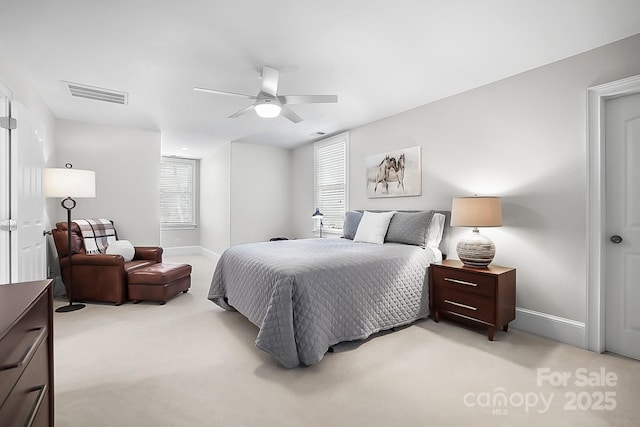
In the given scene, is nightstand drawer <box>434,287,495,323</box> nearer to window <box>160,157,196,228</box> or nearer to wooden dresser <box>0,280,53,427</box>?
wooden dresser <box>0,280,53,427</box>

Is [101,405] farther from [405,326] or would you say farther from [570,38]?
[570,38]

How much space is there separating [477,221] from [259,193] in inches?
168

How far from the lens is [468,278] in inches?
111

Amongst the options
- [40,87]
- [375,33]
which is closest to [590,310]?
[375,33]

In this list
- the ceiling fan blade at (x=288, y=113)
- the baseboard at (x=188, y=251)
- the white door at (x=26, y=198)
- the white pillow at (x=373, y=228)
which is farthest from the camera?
the baseboard at (x=188, y=251)

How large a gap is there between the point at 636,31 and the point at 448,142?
5.25 ft

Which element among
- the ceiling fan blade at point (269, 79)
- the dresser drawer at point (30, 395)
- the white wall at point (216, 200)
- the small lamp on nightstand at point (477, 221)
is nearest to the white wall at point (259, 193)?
the white wall at point (216, 200)

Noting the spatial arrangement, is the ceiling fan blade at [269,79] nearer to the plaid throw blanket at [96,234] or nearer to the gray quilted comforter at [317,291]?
the gray quilted comforter at [317,291]

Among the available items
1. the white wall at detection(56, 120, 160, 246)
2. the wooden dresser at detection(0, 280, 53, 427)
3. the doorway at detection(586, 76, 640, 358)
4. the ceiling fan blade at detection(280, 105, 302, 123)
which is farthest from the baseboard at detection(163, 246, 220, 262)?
the doorway at detection(586, 76, 640, 358)

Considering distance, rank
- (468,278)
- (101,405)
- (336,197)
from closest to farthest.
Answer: (101,405), (468,278), (336,197)

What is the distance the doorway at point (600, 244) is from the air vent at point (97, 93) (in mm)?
4439

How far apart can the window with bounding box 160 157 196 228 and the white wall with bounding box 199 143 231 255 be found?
27cm

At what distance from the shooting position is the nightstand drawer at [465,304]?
268cm

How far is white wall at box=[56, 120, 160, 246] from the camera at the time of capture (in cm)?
452
